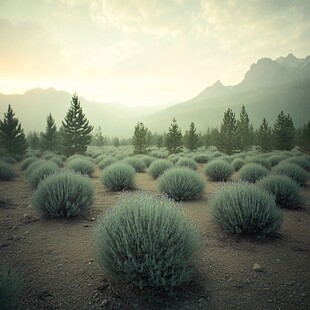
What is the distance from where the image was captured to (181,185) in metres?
8.95

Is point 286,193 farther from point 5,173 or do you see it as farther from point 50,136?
point 50,136

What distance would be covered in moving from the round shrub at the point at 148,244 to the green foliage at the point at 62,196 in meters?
3.19

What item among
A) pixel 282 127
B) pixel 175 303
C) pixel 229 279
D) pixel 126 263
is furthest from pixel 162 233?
pixel 282 127

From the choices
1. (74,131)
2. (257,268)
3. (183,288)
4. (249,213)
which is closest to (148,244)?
(183,288)

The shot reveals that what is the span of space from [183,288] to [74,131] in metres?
33.2

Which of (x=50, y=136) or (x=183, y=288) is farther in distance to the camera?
(x=50, y=136)

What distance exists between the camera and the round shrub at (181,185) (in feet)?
29.3

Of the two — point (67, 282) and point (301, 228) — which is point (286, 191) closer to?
point (301, 228)

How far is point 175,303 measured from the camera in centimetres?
317

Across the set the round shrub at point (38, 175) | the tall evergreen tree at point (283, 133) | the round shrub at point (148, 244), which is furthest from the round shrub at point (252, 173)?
the tall evergreen tree at point (283, 133)

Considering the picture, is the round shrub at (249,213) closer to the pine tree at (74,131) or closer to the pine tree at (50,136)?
the pine tree at (74,131)

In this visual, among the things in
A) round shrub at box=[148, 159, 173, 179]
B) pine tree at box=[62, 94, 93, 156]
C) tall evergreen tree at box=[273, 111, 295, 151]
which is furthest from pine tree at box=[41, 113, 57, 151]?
tall evergreen tree at box=[273, 111, 295, 151]

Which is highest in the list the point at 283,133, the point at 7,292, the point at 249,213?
the point at 283,133

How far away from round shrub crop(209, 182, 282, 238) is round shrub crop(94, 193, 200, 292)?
2.07 m
